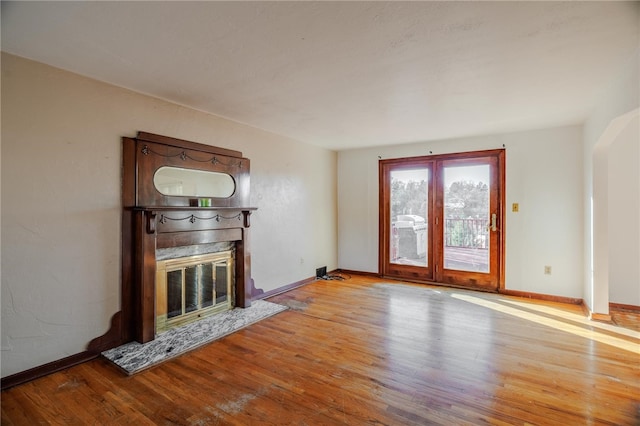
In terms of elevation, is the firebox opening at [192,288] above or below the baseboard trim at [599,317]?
above

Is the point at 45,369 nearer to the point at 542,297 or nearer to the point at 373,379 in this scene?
the point at 373,379

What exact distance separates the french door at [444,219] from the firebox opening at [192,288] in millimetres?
3006

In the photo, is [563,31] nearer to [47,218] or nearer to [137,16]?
[137,16]

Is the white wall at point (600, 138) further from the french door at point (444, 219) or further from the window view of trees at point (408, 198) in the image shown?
the window view of trees at point (408, 198)

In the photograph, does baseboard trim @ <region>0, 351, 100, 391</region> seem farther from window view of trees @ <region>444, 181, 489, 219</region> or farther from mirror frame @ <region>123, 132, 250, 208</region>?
window view of trees @ <region>444, 181, 489, 219</region>

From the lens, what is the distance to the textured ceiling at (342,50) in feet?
5.73

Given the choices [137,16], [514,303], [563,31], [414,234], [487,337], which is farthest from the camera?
[414,234]

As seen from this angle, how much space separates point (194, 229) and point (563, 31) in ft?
11.5

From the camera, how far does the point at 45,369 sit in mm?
2379

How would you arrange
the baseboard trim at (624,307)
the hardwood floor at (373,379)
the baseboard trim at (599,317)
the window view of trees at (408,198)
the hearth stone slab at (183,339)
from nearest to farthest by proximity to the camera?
the hardwood floor at (373,379), the hearth stone slab at (183,339), the baseboard trim at (599,317), the baseboard trim at (624,307), the window view of trees at (408,198)

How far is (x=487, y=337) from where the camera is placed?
3057mm

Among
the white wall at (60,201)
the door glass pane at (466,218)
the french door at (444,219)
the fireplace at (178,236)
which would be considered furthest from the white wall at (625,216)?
the white wall at (60,201)

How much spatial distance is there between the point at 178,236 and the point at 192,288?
0.66 m

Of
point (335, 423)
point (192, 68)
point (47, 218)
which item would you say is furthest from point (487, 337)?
point (47, 218)
